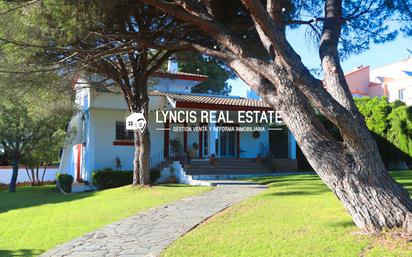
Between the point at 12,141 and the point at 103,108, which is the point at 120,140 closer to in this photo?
the point at 103,108

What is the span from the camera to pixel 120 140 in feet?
66.9

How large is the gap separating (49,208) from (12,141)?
10.4 meters

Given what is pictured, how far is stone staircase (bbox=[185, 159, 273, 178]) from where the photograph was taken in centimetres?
1845

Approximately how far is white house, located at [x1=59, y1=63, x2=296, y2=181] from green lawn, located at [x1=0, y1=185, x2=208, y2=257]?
17.3ft

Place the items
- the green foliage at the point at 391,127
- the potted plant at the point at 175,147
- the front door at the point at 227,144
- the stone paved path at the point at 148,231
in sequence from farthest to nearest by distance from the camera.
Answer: the front door at the point at 227,144 → the potted plant at the point at 175,147 → the green foliage at the point at 391,127 → the stone paved path at the point at 148,231

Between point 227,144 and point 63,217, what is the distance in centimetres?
1386

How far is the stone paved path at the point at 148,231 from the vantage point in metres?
6.71

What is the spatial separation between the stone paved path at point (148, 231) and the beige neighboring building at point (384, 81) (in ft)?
116

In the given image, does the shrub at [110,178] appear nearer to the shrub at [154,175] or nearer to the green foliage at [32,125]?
the shrub at [154,175]

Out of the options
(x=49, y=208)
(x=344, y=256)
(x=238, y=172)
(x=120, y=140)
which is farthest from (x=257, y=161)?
(x=344, y=256)

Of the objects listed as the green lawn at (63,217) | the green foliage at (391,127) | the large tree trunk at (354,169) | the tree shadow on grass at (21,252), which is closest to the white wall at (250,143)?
the green foliage at (391,127)

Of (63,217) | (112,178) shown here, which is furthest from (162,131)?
(63,217)

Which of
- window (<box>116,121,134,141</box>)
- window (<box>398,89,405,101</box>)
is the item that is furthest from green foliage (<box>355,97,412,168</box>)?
window (<box>398,89,405,101</box>)

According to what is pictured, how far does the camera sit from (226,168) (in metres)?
19.7
